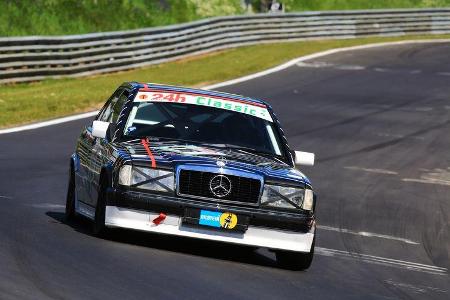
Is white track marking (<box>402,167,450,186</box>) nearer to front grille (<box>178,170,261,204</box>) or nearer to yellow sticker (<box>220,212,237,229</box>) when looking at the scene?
front grille (<box>178,170,261,204</box>)

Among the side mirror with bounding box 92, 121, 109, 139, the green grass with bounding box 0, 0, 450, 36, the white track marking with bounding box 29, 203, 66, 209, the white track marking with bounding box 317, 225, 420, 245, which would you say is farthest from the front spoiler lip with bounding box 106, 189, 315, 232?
the green grass with bounding box 0, 0, 450, 36

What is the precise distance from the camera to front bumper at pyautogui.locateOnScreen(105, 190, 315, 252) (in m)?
10.3

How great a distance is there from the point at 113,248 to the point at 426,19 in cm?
4111

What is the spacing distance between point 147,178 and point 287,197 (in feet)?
3.92

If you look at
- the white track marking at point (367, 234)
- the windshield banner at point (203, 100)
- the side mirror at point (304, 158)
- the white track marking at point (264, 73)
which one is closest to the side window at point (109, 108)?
the windshield banner at point (203, 100)

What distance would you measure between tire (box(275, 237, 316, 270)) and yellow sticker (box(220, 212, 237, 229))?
1.95 feet

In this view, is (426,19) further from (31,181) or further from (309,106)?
(31,181)

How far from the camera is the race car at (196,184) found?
33.8 feet

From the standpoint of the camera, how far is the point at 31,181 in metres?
15.2

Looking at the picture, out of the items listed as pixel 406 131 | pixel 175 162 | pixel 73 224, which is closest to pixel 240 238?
pixel 175 162

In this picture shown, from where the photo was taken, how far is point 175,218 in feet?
33.7

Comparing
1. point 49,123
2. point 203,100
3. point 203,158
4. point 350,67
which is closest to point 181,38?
point 350,67

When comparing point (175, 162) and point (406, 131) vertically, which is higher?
point (175, 162)

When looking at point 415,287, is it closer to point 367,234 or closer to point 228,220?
point 228,220
